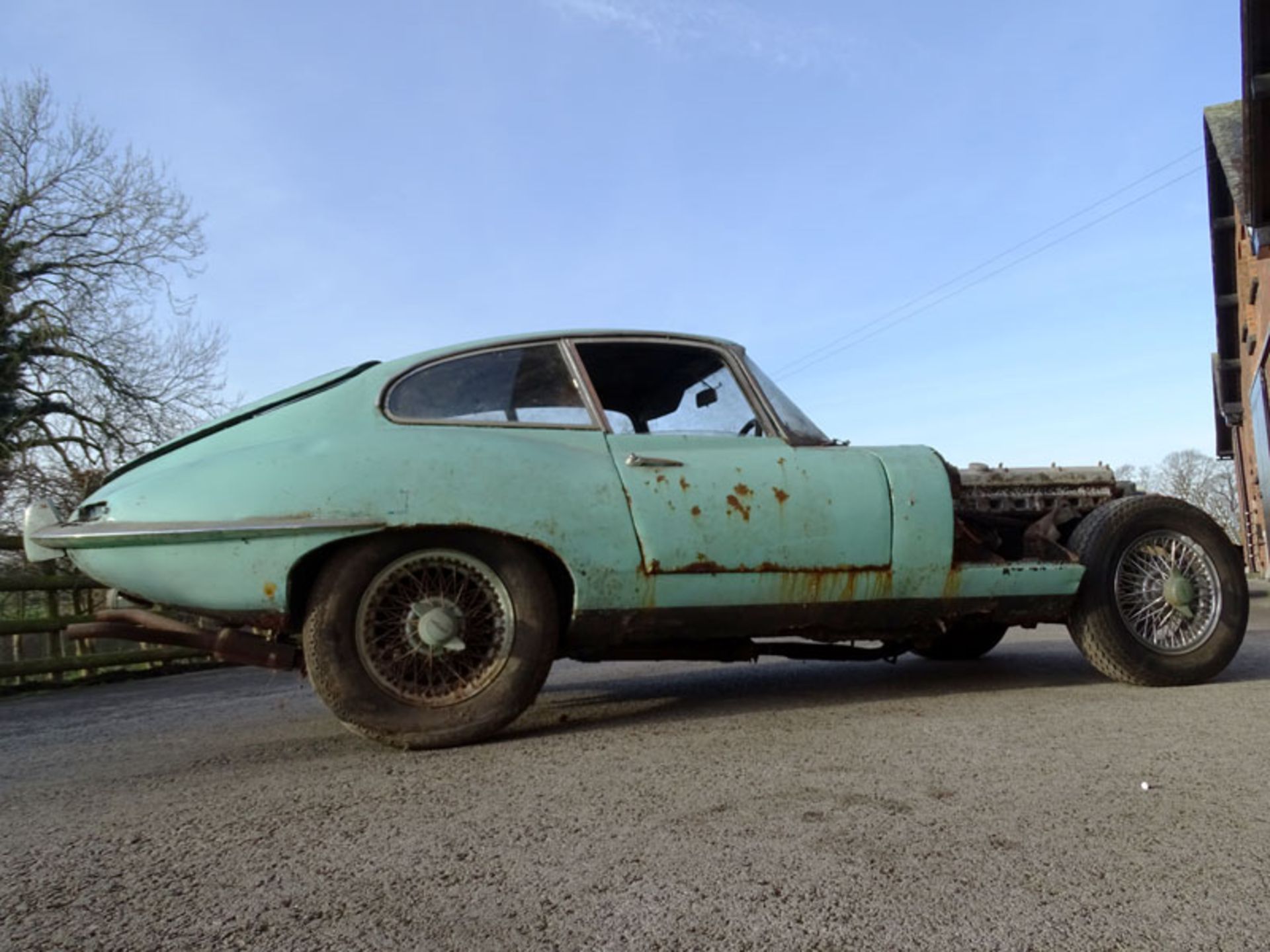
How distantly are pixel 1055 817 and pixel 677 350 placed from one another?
8.26 feet

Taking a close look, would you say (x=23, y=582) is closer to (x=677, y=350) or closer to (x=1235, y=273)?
(x=677, y=350)

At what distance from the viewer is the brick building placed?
9.48m

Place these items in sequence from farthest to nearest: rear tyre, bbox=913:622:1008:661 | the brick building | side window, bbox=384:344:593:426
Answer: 1. the brick building
2. rear tyre, bbox=913:622:1008:661
3. side window, bbox=384:344:593:426

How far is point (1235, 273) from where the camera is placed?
20438mm

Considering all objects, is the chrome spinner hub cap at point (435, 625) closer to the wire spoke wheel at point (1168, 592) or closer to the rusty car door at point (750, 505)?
the rusty car door at point (750, 505)

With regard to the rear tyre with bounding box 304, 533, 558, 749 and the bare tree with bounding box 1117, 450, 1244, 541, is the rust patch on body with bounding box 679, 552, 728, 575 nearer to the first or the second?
the rear tyre with bounding box 304, 533, 558, 749

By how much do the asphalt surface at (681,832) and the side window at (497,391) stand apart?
1.30 m

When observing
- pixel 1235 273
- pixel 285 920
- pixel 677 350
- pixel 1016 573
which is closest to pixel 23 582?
pixel 677 350

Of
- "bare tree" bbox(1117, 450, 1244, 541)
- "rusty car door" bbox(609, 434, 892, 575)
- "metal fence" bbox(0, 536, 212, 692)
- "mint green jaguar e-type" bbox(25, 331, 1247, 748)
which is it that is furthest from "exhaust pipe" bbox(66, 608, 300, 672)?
"bare tree" bbox(1117, 450, 1244, 541)

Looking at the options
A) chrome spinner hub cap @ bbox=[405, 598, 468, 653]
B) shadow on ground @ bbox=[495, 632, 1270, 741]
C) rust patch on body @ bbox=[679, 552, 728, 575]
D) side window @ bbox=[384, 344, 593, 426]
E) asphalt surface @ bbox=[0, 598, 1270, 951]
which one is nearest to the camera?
asphalt surface @ bbox=[0, 598, 1270, 951]

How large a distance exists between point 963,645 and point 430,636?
3.70m

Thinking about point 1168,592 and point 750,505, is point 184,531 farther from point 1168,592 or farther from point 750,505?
point 1168,592

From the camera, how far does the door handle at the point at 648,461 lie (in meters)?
3.55

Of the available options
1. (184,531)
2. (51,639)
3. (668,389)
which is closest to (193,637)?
(184,531)
